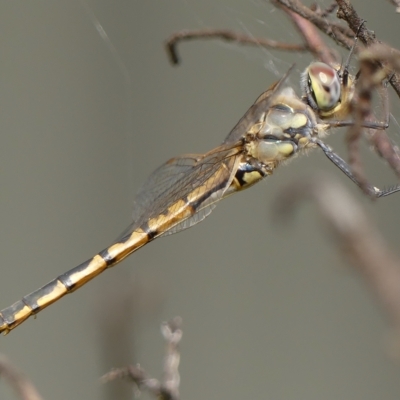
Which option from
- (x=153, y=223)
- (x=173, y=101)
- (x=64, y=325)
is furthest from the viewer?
(x=173, y=101)

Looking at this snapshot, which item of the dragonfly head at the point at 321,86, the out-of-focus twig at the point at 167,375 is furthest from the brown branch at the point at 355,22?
the out-of-focus twig at the point at 167,375

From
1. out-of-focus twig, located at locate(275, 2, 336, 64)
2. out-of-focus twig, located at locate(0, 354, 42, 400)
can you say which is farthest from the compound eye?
out-of-focus twig, located at locate(0, 354, 42, 400)

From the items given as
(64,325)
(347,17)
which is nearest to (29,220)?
(64,325)

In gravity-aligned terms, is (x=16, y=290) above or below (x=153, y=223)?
above

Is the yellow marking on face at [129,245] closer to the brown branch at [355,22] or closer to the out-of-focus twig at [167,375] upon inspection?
the out-of-focus twig at [167,375]

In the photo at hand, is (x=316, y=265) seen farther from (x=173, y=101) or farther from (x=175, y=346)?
(x=175, y=346)

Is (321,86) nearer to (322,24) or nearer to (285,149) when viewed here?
(285,149)
